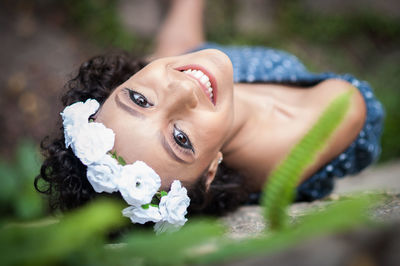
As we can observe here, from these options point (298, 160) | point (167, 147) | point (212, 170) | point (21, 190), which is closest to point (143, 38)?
point (21, 190)

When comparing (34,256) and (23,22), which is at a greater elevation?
(23,22)

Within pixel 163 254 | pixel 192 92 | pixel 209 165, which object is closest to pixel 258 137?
pixel 209 165

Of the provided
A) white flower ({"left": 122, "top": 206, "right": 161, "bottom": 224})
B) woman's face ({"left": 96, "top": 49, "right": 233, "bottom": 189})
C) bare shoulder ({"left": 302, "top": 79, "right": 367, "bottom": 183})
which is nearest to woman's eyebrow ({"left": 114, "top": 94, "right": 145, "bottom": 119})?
woman's face ({"left": 96, "top": 49, "right": 233, "bottom": 189})

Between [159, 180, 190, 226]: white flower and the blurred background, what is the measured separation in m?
1.97

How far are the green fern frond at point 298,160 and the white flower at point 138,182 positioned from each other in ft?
2.33

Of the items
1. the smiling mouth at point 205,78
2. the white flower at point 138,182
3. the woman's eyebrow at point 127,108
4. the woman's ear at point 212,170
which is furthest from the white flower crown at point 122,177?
the smiling mouth at point 205,78

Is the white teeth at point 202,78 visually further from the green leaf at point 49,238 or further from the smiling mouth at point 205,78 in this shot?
the green leaf at point 49,238

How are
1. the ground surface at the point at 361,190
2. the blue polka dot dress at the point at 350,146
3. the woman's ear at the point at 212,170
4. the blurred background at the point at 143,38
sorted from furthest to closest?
the blurred background at the point at 143,38, the blue polka dot dress at the point at 350,146, the woman's ear at the point at 212,170, the ground surface at the point at 361,190

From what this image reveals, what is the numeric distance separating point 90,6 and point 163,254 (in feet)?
9.92

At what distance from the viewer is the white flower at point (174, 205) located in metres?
1.37

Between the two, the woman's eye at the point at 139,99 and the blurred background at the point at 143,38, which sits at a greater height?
the blurred background at the point at 143,38

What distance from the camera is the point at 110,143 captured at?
1.32 metres

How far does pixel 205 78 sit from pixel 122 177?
0.53m

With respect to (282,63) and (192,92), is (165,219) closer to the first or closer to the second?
(192,92)
